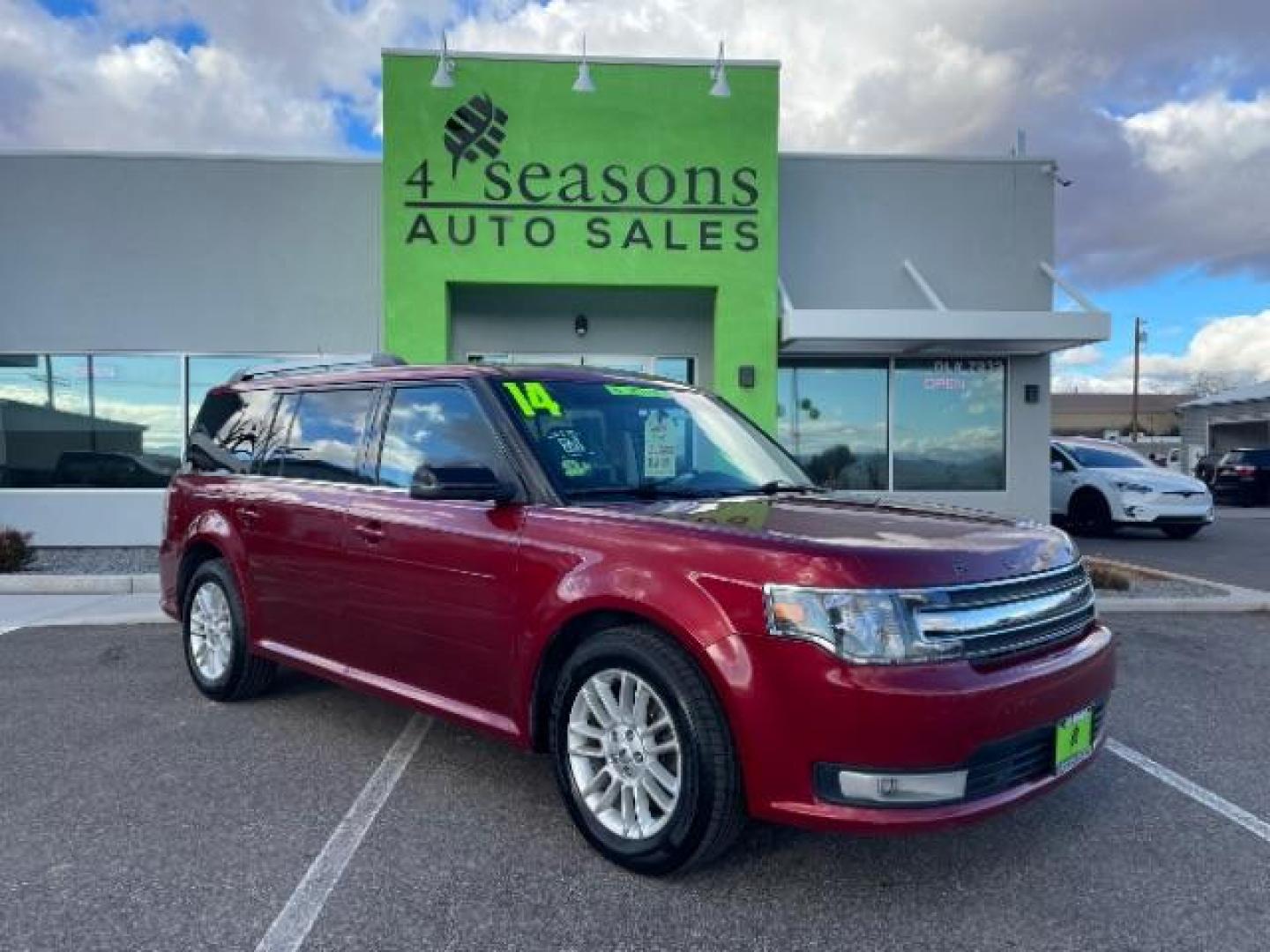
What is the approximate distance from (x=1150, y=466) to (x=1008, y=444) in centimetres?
404

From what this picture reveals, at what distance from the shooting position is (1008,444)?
12383mm

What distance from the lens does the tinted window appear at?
374 cm

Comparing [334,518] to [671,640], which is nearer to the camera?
[671,640]

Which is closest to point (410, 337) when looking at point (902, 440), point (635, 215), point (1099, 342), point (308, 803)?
point (635, 215)

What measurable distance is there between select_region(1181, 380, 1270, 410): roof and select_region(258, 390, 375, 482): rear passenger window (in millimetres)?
38544

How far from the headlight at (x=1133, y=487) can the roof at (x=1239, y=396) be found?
25.4 m

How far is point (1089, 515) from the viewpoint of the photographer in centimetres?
1455

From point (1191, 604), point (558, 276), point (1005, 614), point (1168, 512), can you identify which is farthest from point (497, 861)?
point (1168, 512)

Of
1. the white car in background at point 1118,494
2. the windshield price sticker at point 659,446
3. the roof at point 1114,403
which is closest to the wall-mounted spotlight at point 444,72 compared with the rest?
the windshield price sticker at point 659,446

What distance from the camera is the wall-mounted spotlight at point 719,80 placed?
1048 cm

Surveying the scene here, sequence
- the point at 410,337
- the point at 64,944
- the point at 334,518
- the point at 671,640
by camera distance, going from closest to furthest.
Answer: the point at 64,944 < the point at 671,640 < the point at 334,518 < the point at 410,337

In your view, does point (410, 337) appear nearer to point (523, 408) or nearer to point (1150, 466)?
point (523, 408)

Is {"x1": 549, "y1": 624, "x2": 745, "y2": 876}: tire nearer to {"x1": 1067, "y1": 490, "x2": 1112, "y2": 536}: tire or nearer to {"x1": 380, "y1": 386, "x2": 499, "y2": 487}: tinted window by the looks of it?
{"x1": 380, "y1": 386, "x2": 499, "y2": 487}: tinted window

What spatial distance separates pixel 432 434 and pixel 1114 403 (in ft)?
285
